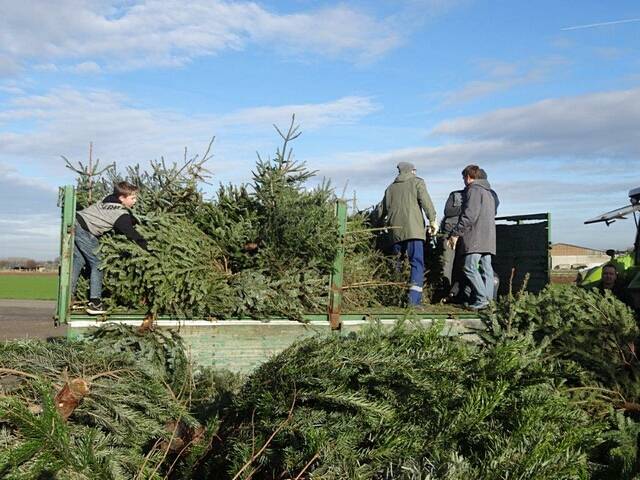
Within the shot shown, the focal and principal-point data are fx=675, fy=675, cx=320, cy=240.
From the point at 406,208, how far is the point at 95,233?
11.3 ft

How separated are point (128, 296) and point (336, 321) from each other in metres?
1.71

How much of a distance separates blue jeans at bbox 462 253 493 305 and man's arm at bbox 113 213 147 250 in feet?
11.6

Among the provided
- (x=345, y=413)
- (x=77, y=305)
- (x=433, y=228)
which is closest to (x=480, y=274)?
(x=433, y=228)

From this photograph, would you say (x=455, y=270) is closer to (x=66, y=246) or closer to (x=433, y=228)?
(x=433, y=228)

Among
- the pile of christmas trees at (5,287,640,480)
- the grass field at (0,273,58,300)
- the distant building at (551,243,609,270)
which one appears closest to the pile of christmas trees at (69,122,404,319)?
the pile of christmas trees at (5,287,640,480)

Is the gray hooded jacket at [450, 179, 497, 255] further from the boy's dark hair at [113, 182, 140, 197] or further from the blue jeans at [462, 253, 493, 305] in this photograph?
the boy's dark hair at [113, 182, 140, 197]

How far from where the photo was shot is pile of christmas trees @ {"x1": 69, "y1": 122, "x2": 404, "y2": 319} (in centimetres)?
531

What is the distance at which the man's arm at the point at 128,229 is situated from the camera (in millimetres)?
5449

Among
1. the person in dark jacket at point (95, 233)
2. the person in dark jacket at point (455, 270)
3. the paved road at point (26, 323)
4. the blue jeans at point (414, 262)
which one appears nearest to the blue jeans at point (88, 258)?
the person in dark jacket at point (95, 233)

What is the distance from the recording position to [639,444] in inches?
158

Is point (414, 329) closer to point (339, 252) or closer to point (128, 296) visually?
point (339, 252)

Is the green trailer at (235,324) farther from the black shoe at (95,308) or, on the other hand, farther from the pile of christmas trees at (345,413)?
the pile of christmas trees at (345,413)

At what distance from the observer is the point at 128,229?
5.47m

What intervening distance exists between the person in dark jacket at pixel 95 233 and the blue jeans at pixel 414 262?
2989 mm
